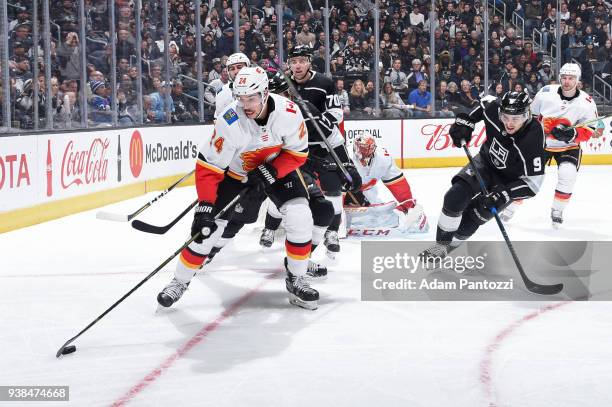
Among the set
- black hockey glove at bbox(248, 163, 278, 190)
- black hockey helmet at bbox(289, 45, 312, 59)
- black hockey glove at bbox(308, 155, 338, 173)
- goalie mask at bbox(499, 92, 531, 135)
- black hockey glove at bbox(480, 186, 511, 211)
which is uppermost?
black hockey helmet at bbox(289, 45, 312, 59)

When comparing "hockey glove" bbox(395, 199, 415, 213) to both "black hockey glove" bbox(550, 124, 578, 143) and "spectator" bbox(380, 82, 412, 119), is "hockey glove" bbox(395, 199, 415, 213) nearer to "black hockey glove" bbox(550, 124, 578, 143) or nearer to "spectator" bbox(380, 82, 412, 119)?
"black hockey glove" bbox(550, 124, 578, 143)

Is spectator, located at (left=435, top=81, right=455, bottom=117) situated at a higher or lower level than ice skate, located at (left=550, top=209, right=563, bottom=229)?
higher

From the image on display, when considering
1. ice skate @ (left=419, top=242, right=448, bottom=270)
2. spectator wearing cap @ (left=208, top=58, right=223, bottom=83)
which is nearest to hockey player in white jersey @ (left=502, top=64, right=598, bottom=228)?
ice skate @ (left=419, top=242, right=448, bottom=270)

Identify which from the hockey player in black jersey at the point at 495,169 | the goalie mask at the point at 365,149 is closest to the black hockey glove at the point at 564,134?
the goalie mask at the point at 365,149

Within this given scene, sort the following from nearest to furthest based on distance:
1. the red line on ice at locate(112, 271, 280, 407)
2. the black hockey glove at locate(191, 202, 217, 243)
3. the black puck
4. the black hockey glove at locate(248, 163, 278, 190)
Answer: the red line on ice at locate(112, 271, 280, 407)
the black puck
the black hockey glove at locate(191, 202, 217, 243)
the black hockey glove at locate(248, 163, 278, 190)

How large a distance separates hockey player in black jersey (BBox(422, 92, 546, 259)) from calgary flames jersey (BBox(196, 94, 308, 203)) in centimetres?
122

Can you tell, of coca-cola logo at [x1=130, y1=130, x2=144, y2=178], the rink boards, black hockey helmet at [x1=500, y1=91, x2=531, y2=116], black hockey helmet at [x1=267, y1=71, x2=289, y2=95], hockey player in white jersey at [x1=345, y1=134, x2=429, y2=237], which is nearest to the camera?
black hockey helmet at [x1=500, y1=91, x2=531, y2=116]

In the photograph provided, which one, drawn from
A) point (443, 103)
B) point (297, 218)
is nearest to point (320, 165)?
point (297, 218)

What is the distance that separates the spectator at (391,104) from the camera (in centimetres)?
1343

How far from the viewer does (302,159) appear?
14.8 ft

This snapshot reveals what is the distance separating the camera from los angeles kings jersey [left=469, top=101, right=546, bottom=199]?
5.20m

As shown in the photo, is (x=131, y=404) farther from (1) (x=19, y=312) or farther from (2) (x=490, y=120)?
(2) (x=490, y=120)

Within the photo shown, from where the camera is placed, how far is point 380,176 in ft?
23.2

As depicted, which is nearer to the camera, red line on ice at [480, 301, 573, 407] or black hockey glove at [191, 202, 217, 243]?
red line on ice at [480, 301, 573, 407]
